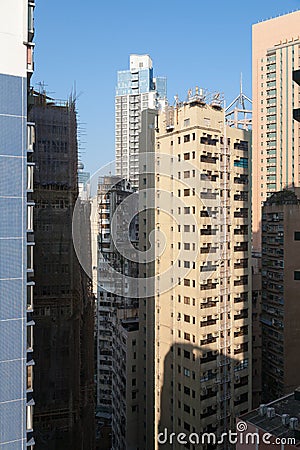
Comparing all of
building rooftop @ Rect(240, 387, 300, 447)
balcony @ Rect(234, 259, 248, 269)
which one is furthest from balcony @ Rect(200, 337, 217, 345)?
building rooftop @ Rect(240, 387, 300, 447)

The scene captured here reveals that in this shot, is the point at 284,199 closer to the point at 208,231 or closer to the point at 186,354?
the point at 208,231

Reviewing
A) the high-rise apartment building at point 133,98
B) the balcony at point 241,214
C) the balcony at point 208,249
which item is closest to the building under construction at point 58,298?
the balcony at point 208,249

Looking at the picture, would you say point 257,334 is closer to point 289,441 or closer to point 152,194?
point 152,194

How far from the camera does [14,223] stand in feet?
5.75

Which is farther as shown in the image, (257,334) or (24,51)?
(257,334)

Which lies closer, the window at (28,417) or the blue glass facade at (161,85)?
the window at (28,417)

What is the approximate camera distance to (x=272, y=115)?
10125mm

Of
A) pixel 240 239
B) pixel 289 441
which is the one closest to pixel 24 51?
pixel 289 441

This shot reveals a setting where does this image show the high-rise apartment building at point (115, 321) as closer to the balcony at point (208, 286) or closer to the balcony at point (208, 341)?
the balcony at point (208, 341)

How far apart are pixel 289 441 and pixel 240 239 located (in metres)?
2.97

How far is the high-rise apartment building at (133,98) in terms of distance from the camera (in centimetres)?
1126

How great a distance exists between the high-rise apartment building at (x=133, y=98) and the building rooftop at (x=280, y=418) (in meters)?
7.38

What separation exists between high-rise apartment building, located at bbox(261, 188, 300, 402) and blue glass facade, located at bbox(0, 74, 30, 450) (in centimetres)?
529

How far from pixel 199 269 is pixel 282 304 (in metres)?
2.32
